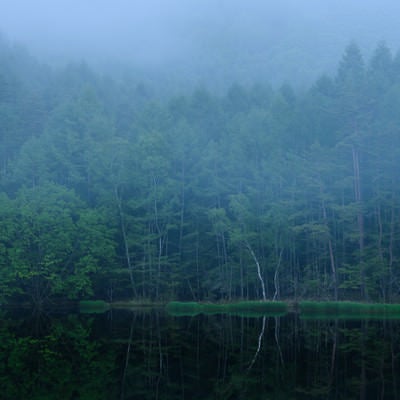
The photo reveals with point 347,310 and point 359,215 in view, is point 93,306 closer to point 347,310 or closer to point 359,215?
point 347,310

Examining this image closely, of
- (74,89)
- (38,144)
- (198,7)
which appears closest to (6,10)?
(198,7)

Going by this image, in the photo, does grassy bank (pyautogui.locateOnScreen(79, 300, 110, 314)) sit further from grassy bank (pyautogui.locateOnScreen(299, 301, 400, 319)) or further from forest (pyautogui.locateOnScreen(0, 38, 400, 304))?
grassy bank (pyautogui.locateOnScreen(299, 301, 400, 319))

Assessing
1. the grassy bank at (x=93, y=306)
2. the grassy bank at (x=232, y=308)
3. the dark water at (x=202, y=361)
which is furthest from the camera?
the grassy bank at (x=93, y=306)

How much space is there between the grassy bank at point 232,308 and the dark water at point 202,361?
Result: 7.48 meters

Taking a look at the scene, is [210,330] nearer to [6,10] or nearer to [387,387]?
[387,387]

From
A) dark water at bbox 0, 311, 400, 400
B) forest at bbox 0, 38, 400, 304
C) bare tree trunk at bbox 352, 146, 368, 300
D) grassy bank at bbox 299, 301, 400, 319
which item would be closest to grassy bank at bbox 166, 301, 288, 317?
grassy bank at bbox 299, 301, 400, 319

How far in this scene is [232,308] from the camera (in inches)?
1350

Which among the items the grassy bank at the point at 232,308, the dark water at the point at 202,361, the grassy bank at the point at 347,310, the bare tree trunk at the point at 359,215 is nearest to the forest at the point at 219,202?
the bare tree trunk at the point at 359,215

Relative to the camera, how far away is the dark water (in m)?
12.1

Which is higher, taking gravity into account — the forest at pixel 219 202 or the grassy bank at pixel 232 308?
the forest at pixel 219 202

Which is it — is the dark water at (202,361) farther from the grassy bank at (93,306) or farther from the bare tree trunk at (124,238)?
the bare tree trunk at (124,238)

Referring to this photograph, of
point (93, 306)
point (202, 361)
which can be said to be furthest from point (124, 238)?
point (202, 361)

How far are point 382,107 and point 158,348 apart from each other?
24582 millimetres

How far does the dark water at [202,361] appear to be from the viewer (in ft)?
39.8
